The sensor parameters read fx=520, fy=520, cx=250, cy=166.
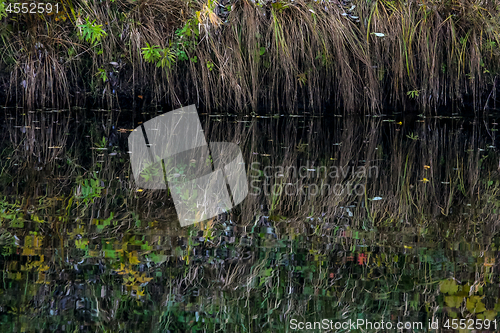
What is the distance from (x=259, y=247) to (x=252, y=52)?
392 cm

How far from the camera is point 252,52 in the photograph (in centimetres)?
574

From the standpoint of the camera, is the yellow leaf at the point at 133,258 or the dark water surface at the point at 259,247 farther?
the yellow leaf at the point at 133,258

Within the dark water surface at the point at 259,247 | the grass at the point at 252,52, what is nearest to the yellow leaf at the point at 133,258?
the dark water surface at the point at 259,247

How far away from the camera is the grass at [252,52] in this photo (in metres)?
5.70

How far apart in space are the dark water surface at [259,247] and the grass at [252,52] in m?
2.04

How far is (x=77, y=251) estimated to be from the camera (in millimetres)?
2035

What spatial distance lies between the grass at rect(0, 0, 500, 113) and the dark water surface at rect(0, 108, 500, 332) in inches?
80.5

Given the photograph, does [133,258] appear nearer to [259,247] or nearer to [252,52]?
[259,247]

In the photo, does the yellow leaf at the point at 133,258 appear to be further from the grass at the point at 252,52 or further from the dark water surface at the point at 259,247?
the grass at the point at 252,52

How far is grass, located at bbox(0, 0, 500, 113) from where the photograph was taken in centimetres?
570

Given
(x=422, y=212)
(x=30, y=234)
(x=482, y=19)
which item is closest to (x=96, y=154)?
(x=30, y=234)

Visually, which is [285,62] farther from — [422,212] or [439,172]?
[422,212]

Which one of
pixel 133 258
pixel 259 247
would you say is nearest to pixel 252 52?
pixel 259 247

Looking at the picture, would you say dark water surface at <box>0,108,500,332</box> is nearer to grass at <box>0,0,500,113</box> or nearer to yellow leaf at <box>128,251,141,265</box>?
yellow leaf at <box>128,251,141,265</box>
